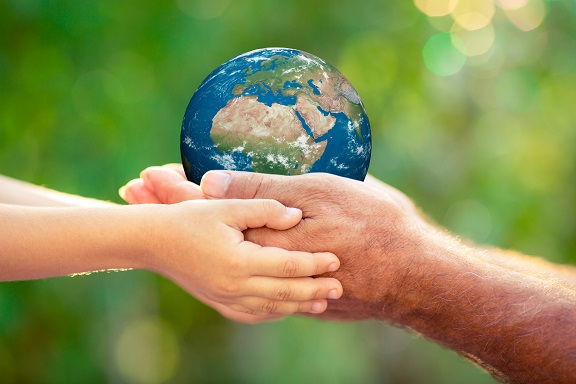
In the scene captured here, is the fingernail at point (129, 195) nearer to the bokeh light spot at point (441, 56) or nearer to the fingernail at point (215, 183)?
the fingernail at point (215, 183)

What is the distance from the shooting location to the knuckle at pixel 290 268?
2.17m

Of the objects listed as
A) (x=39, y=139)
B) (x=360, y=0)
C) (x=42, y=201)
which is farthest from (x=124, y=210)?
(x=360, y=0)

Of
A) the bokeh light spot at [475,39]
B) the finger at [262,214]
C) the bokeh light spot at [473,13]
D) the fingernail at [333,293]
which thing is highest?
the bokeh light spot at [473,13]

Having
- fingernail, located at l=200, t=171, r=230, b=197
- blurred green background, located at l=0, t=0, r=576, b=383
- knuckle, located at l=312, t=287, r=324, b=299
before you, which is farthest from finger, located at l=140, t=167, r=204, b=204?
blurred green background, located at l=0, t=0, r=576, b=383

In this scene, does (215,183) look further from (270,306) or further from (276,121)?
(270,306)

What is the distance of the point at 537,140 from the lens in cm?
587

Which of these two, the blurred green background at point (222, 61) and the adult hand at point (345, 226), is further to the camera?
the blurred green background at point (222, 61)

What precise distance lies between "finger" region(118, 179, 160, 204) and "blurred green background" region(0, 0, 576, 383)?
2318mm

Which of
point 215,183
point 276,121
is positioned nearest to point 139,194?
point 215,183

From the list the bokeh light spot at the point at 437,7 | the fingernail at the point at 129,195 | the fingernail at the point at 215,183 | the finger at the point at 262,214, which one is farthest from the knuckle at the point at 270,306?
the bokeh light spot at the point at 437,7

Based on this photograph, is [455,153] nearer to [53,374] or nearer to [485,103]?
[485,103]

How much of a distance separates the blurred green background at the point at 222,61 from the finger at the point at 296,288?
3144 mm

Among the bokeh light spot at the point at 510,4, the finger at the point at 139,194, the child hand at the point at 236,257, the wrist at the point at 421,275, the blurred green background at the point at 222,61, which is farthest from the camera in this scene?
the bokeh light spot at the point at 510,4

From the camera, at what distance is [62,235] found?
7.07 feet
